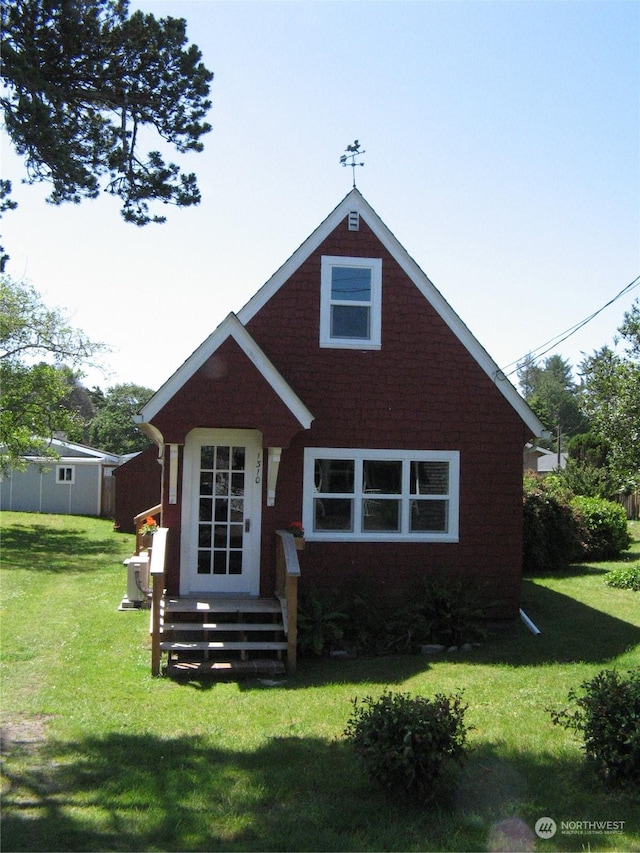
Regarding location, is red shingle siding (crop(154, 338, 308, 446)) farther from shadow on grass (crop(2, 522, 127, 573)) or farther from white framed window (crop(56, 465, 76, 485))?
white framed window (crop(56, 465, 76, 485))

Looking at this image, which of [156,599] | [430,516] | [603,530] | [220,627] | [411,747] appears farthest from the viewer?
[603,530]

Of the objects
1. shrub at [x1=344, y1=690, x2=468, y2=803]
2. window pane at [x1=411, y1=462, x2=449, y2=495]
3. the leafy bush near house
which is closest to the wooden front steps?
window pane at [x1=411, y1=462, x2=449, y2=495]

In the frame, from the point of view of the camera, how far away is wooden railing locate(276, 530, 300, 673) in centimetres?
991

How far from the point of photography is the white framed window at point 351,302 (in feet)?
39.8

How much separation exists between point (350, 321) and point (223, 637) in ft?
16.8

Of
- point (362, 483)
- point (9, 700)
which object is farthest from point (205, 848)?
point (362, 483)

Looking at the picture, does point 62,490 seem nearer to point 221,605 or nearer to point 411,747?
point 221,605

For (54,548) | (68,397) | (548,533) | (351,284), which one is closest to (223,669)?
(351,284)

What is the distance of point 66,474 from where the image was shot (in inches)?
1526

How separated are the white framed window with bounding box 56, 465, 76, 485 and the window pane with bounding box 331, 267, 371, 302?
1155 inches

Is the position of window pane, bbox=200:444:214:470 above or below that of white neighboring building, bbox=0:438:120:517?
above

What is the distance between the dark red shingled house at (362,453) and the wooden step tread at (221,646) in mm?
1542

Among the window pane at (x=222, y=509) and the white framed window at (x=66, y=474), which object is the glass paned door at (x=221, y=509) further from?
the white framed window at (x=66, y=474)

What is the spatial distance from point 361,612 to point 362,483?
6.48ft
